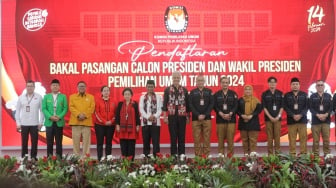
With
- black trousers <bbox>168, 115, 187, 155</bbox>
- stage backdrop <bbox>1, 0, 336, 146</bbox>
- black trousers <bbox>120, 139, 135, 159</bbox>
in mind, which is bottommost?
black trousers <bbox>120, 139, 135, 159</bbox>

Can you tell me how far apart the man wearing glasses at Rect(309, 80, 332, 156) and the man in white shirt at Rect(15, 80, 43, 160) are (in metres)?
4.19

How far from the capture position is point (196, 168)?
3395 millimetres

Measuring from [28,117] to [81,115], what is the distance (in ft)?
2.60

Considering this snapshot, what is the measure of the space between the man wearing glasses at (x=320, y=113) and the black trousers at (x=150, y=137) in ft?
7.88

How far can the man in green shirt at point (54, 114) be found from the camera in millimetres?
6954

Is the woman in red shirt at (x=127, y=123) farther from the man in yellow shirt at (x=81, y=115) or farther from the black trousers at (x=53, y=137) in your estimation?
the black trousers at (x=53, y=137)

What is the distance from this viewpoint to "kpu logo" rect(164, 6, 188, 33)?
24.9 ft

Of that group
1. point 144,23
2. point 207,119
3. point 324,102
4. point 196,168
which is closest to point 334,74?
point 324,102

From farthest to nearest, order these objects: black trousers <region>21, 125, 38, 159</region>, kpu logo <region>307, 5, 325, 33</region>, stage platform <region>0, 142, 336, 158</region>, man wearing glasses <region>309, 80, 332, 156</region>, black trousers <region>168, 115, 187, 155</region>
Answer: kpu logo <region>307, 5, 325, 33</region> < stage platform <region>0, 142, 336, 158</region> < man wearing glasses <region>309, 80, 332, 156</region> < black trousers <region>21, 125, 38, 159</region> < black trousers <region>168, 115, 187, 155</region>

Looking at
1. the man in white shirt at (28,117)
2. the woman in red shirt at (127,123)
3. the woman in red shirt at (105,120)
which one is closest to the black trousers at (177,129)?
the woman in red shirt at (127,123)

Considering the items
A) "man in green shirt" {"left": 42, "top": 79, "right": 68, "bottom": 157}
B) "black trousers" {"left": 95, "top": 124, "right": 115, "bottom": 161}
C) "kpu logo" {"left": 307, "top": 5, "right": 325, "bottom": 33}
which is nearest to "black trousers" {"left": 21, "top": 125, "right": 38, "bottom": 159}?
"man in green shirt" {"left": 42, "top": 79, "right": 68, "bottom": 157}

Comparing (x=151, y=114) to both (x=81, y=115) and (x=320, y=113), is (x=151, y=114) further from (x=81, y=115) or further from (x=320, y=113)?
(x=320, y=113)

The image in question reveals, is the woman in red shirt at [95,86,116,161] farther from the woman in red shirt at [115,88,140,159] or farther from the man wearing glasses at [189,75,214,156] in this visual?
the man wearing glasses at [189,75,214,156]

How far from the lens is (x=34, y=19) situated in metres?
7.63
